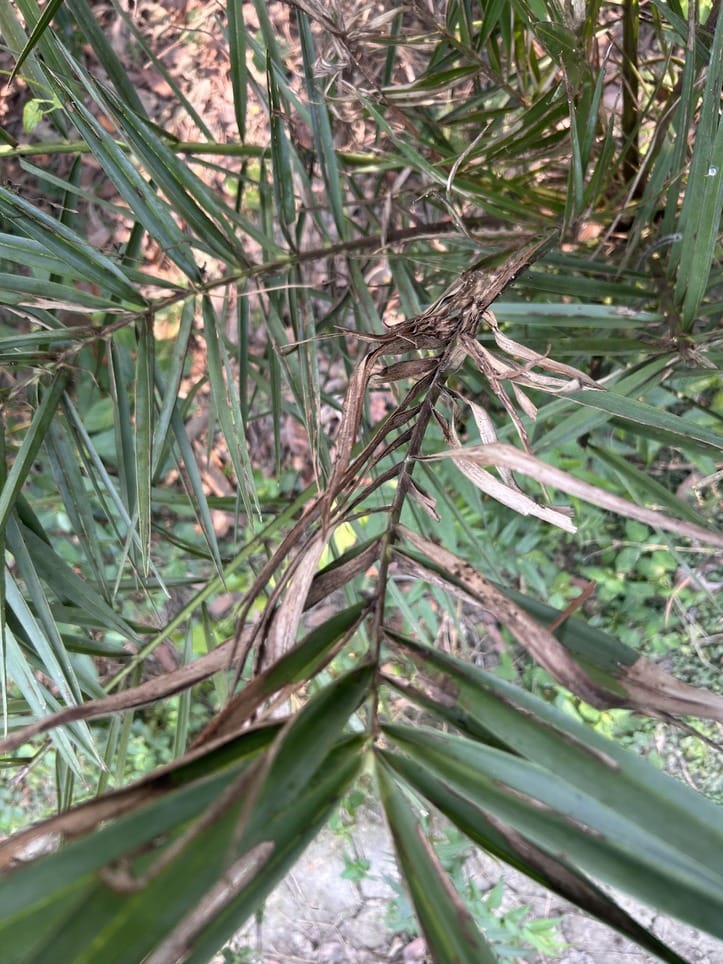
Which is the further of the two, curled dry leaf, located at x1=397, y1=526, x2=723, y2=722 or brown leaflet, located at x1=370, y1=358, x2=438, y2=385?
brown leaflet, located at x1=370, y1=358, x2=438, y2=385

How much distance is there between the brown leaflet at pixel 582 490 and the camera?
25 cm

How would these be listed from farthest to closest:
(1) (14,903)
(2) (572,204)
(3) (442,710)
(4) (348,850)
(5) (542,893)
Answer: (4) (348,850), (5) (542,893), (2) (572,204), (3) (442,710), (1) (14,903)

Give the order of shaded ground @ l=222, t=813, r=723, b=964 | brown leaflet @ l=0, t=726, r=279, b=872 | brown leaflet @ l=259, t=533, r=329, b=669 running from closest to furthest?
1. brown leaflet @ l=0, t=726, r=279, b=872
2. brown leaflet @ l=259, t=533, r=329, b=669
3. shaded ground @ l=222, t=813, r=723, b=964

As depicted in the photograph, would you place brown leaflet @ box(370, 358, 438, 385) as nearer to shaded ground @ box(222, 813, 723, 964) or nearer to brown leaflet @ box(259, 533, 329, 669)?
brown leaflet @ box(259, 533, 329, 669)

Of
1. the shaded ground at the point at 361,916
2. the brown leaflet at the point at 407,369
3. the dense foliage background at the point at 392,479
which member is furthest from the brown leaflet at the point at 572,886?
the shaded ground at the point at 361,916

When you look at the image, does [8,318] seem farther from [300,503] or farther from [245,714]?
[245,714]

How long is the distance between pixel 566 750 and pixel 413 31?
638 millimetres

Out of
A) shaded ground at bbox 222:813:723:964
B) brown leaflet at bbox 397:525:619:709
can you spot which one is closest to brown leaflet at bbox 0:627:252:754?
brown leaflet at bbox 397:525:619:709

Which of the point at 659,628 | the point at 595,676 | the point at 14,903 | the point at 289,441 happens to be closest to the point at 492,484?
the point at 595,676

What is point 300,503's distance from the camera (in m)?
0.74

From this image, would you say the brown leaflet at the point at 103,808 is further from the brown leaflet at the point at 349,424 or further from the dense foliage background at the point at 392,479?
the brown leaflet at the point at 349,424

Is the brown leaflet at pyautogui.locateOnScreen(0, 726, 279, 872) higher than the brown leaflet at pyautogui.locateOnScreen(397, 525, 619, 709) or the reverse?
the reverse

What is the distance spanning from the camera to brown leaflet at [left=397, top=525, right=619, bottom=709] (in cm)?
27

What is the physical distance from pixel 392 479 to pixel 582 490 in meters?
0.39
